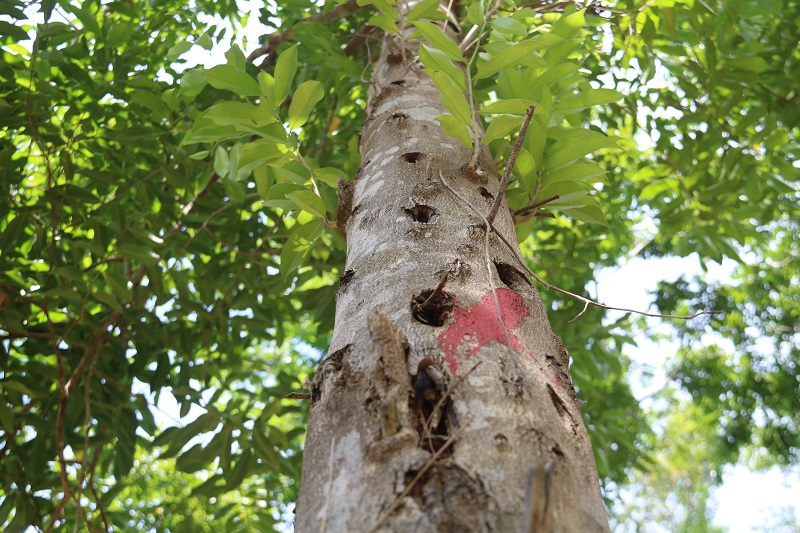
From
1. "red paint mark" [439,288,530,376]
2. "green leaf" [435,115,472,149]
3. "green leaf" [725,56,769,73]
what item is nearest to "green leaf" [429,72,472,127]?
"green leaf" [435,115,472,149]

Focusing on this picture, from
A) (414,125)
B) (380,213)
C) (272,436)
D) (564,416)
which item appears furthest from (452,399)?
(272,436)

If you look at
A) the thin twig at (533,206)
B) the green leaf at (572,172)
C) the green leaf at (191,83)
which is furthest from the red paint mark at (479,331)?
the green leaf at (191,83)

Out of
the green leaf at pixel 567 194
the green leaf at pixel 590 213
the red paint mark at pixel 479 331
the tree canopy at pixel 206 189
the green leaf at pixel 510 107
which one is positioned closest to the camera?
the red paint mark at pixel 479 331

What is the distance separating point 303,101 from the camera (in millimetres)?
1632

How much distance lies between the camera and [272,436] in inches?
95.7

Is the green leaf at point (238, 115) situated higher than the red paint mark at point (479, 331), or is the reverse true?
the green leaf at point (238, 115)

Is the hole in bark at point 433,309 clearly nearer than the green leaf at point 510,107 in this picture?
Yes

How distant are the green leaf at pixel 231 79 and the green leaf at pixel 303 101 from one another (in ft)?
0.30

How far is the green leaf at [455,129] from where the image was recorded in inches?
53.6

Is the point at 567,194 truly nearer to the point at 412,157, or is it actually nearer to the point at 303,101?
the point at 412,157

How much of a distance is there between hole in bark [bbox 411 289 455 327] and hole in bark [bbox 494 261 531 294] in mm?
187

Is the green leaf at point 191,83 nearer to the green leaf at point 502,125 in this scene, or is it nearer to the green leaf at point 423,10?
the green leaf at point 423,10

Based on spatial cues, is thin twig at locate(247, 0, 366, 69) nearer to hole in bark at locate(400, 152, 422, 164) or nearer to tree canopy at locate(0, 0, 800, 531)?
tree canopy at locate(0, 0, 800, 531)

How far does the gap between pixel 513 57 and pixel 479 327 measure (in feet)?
2.56
